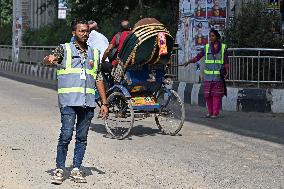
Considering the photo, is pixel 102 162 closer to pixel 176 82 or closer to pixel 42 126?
pixel 42 126

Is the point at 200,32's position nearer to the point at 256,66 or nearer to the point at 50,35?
the point at 256,66

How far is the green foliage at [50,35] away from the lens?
108ft

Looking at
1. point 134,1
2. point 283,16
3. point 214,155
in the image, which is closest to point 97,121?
point 214,155

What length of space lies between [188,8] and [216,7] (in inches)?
39.7

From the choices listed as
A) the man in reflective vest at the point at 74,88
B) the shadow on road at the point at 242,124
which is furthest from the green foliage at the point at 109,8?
the man in reflective vest at the point at 74,88

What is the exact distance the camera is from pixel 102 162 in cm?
909


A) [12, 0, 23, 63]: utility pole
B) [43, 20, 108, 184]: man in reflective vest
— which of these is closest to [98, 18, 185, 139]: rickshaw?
[43, 20, 108, 184]: man in reflective vest

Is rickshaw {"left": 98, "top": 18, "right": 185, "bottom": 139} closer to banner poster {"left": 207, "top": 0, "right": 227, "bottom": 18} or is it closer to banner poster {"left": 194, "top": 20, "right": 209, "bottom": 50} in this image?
banner poster {"left": 207, "top": 0, "right": 227, "bottom": 18}

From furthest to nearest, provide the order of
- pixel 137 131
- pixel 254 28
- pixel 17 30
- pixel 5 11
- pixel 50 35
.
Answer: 1. pixel 5 11
2. pixel 17 30
3. pixel 50 35
4. pixel 254 28
5. pixel 137 131

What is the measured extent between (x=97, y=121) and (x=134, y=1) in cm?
1454

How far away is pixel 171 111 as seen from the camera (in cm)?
1193

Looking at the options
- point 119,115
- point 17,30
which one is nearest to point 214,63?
point 119,115

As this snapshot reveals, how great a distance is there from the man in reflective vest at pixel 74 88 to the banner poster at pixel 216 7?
11.1m

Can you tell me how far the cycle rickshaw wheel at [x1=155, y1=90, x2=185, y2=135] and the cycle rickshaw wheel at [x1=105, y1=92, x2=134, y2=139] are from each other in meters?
0.64
